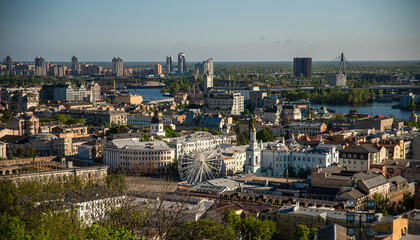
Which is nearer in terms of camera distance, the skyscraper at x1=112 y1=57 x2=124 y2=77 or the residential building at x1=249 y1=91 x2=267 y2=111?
the residential building at x1=249 y1=91 x2=267 y2=111

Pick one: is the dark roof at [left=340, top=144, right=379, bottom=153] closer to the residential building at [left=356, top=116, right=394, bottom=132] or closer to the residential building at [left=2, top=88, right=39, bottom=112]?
the residential building at [left=356, top=116, right=394, bottom=132]

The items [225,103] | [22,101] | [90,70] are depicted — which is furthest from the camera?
[90,70]

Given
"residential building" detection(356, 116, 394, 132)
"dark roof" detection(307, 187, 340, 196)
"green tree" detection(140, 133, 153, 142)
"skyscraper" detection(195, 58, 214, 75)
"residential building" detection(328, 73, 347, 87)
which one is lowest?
"dark roof" detection(307, 187, 340, 196)

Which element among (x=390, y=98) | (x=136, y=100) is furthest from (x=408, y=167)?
(x=390, y=98)

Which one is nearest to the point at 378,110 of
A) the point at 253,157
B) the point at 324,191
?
the point at 253,157

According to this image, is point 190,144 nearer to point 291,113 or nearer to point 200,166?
point 200,166

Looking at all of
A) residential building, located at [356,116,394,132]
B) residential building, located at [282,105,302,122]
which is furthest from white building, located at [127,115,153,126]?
residential building, located at [356,116,394,132]
